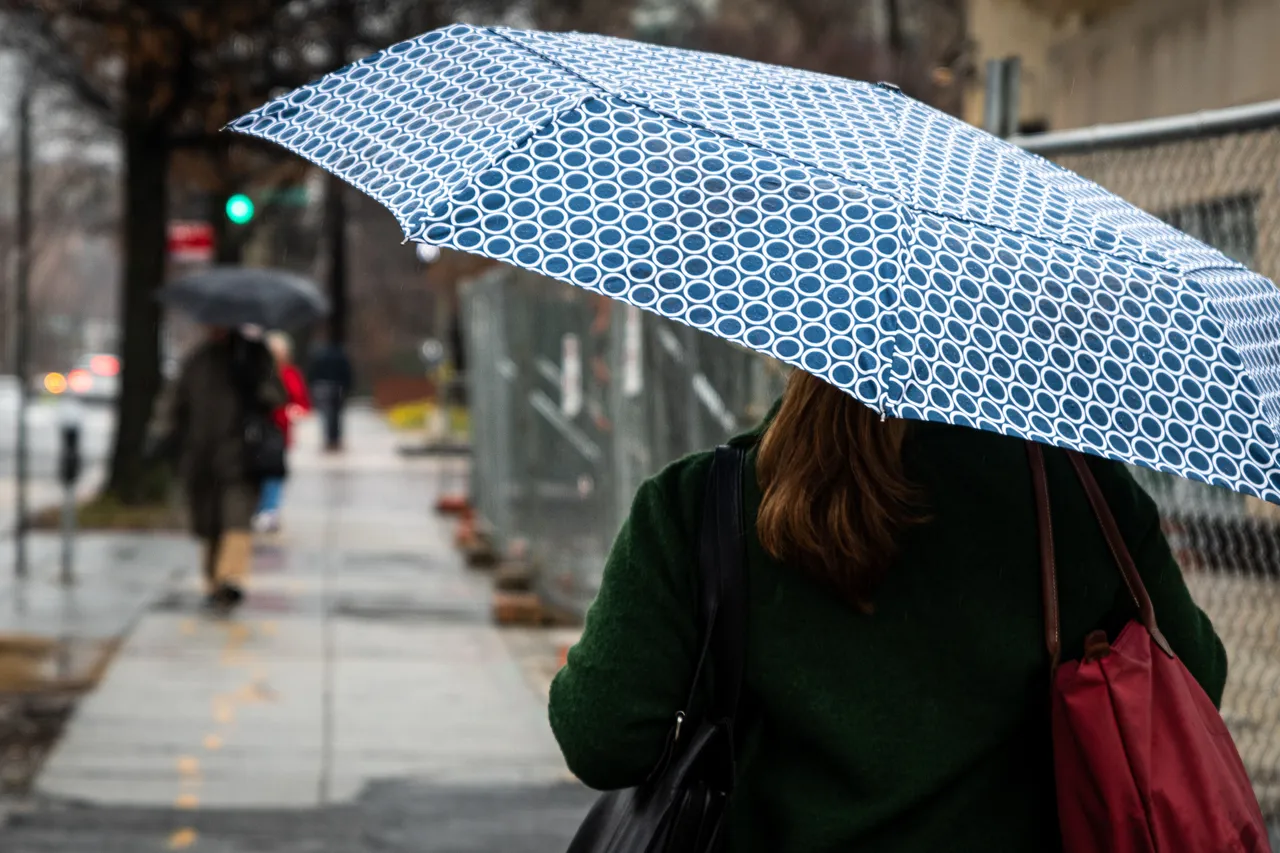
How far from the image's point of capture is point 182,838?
6.12 meters

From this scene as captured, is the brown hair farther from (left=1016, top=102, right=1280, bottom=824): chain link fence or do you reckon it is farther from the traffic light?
the traffic light

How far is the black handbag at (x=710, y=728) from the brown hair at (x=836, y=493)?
5 cm

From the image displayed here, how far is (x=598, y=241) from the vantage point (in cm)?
232

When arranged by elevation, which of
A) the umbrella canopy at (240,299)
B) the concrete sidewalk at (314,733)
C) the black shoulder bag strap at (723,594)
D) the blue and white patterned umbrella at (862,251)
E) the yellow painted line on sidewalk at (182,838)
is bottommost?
the yellow painted line on sidewalk at (182,838)

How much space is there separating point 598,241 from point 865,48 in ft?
112

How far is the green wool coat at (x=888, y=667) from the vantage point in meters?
2.39

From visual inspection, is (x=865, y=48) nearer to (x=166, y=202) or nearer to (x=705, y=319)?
(x=166, y=202)

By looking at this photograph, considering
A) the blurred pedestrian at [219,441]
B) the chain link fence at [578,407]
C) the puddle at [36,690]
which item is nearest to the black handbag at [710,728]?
the chain link fence at [578,407]

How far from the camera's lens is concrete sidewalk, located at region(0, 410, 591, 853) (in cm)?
633

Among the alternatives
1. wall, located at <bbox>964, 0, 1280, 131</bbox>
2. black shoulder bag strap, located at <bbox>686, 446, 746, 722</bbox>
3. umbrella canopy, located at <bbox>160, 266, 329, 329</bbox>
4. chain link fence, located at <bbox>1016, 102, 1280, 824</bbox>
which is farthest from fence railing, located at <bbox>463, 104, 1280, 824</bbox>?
black shoulder bag strap, located at <bbox>686, 446, 746, 722</bbox>

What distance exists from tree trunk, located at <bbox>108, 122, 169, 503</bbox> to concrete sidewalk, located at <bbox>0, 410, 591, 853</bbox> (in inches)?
202

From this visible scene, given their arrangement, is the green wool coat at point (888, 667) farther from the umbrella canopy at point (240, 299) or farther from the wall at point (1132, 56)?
the umbrella canopy at point (240, 299)

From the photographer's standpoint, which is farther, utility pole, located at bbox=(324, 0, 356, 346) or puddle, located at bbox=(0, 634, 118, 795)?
utility pole, located at bbox=(324, 0, 356, 346)

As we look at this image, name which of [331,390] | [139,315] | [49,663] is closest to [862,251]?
[49,663]
